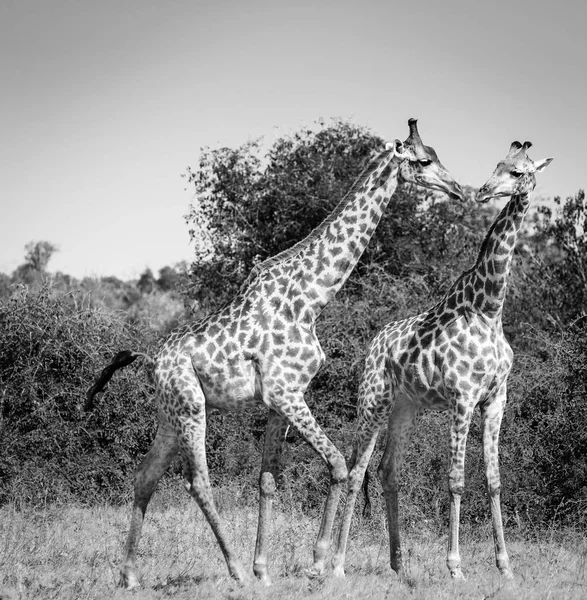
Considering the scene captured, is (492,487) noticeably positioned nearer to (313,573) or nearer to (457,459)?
(457,459)

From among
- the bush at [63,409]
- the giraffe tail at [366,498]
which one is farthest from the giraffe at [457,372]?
the bush at [63,409]

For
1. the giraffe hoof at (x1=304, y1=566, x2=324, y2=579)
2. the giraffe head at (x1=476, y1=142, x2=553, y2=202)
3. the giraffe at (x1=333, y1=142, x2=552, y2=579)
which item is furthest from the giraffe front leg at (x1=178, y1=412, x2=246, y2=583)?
the giraffe head at (x1=476, y1=142, x2=553, y2=202)

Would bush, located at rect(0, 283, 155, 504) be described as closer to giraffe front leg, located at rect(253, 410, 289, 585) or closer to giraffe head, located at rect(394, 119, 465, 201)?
giraffe front leg, located at rect(253, 410, 289, 585)

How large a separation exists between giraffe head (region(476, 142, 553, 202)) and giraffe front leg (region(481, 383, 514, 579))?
1770 mm

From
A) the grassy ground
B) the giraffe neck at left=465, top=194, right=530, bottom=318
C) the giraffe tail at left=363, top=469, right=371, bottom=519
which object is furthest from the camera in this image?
the giraffe tail at left=363, top=469, right=371, bottom=519

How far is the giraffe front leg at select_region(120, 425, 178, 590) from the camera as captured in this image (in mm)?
6633

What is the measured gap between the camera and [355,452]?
7906mm

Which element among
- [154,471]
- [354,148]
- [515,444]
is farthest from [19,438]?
[354,148]

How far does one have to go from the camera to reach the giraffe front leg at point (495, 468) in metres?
7.09

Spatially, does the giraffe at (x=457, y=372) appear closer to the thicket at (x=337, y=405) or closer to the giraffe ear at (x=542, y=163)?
the giraffe ear at (x=542, y=163)

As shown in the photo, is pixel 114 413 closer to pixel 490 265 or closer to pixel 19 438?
pixel 19 438

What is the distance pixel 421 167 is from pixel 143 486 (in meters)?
3.65

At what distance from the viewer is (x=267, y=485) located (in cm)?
674

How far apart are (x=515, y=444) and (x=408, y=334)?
370 centimetres
